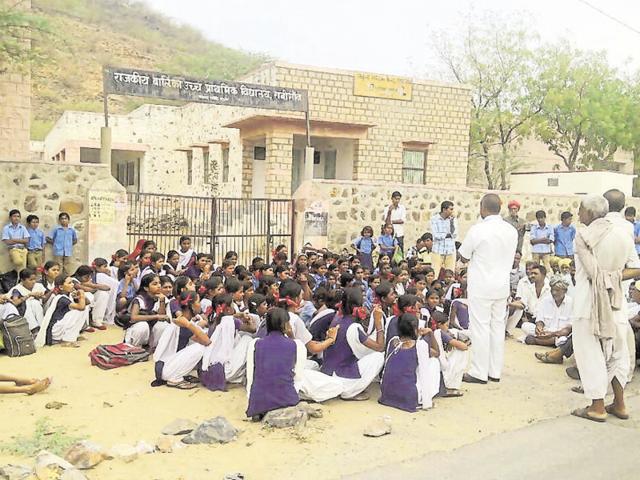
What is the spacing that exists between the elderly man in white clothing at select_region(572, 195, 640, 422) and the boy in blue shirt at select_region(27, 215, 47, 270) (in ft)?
24.0

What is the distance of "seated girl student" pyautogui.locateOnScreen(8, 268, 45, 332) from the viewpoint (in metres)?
7.12

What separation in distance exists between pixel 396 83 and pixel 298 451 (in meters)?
14.2

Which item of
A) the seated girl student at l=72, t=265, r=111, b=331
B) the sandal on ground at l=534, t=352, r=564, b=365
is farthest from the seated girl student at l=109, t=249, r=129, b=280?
the sandal on ground at l=534, t=352, r=564, b=365

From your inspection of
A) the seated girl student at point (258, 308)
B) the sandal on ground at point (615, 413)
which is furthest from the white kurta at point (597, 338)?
the seated girl student at point (258, 308)

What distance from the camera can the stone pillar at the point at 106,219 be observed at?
9.89 m

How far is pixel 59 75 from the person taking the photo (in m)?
42.8

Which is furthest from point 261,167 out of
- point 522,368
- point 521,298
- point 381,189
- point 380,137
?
point 522,368

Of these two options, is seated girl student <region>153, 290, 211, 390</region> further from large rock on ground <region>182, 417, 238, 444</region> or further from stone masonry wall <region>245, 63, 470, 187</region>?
stone masonry wall <region>245, 63, 470, 187</region>

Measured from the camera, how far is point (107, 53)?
4925 cm

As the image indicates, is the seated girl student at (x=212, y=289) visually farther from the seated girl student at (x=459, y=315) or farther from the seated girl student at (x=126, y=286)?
the seated girl student at (x=459, y=315)

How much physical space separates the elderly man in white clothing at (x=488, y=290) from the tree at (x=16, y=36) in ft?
29.4

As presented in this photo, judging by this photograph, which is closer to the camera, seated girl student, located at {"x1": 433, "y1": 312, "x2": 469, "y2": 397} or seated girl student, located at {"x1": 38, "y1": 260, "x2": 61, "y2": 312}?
seated girl student, located at {"x1": 433, "y1": 312, "x2": 469, "y2": 397}

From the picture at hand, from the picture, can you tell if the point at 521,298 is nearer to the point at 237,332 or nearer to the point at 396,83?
the point at 237,332

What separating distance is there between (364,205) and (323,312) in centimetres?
624
